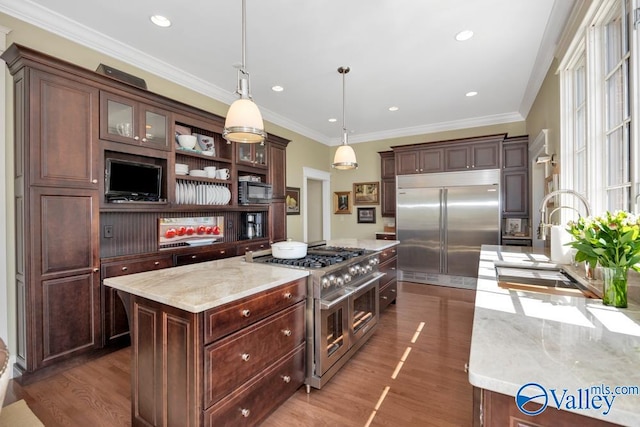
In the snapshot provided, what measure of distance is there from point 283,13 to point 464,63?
7.04ft

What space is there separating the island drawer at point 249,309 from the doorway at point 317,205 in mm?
3983

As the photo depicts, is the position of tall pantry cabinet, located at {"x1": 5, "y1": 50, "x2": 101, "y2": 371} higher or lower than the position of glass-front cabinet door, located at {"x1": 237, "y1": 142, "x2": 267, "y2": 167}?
lower

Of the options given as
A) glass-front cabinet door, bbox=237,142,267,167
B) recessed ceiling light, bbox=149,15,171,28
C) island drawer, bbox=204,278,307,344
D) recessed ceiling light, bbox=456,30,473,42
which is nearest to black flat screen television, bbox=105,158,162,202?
glass-front cabinet door, bbox=237,142,267,167

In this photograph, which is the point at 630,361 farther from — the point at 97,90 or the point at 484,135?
the point at 484,135

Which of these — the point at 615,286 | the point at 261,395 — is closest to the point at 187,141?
the point at 261,395

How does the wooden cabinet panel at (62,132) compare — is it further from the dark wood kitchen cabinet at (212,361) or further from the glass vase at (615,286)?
the glass vase at (615,286)

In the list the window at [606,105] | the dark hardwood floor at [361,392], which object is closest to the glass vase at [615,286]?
the window at [606,105]

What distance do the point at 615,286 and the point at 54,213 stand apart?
3538 millimetres

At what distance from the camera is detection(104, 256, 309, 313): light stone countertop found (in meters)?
1.41

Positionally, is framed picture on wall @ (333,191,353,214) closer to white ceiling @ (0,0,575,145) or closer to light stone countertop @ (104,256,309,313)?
white ceiling @ (0,0,575,145)

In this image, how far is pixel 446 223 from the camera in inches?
202

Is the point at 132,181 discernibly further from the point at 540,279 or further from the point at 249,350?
the point at 540,279

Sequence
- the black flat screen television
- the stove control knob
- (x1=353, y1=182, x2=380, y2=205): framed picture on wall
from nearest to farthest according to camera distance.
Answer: the stove control knob
the black flat screen television
(x1=353, y1=182, x2=380, y2=205): framed picture on wall

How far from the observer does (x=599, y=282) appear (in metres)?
1.59
